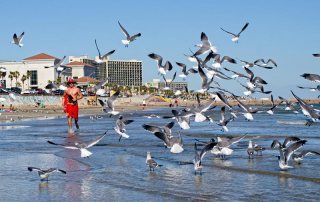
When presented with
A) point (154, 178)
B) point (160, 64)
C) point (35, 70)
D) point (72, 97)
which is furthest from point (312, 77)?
point (35, 70)

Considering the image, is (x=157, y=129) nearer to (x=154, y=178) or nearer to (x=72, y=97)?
(x=154, y=178)

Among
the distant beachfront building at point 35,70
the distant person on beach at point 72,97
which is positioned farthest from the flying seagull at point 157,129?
the distant beachfront building at point 35,70

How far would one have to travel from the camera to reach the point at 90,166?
1176cm

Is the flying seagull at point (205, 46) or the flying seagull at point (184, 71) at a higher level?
the flying seagull at point (205, 46)

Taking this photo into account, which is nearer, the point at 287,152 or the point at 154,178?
the point at 154,178

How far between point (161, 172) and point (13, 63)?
13971cm

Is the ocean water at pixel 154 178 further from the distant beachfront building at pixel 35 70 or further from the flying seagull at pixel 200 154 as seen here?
the distant beachfront building at pixel 35 70

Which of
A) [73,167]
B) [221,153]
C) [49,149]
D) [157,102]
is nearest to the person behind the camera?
[73,167]

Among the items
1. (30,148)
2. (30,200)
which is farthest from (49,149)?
(30,200)

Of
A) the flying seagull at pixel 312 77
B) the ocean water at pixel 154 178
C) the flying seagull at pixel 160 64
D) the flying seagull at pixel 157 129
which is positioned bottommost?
the ocean water at pixel 154 178

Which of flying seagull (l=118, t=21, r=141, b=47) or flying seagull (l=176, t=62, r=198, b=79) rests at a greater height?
flying seagull (l=118, t=21, r=141, b=47)

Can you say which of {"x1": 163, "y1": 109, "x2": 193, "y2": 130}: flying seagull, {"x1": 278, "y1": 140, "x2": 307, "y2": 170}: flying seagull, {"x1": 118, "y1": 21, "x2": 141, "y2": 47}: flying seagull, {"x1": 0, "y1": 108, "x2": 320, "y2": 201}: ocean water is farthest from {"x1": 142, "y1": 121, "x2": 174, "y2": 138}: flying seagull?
{"x1": 118, "y1": 21, "x2": 141, "y2": 47}: flying seagull

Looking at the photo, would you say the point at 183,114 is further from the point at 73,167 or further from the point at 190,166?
the point at 73,167

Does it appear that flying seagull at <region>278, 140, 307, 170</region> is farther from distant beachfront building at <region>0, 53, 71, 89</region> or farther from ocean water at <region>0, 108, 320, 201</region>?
distant beachfront building at <region>0, 53, 71, 89</region>
